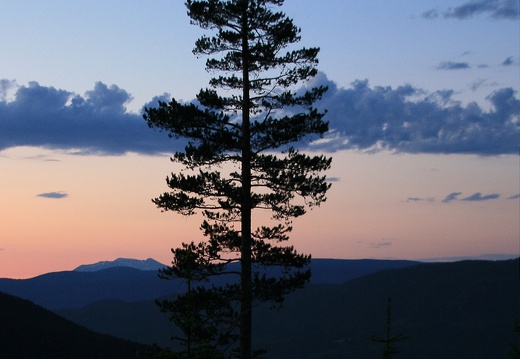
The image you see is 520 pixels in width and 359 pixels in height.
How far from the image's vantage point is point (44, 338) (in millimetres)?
113875

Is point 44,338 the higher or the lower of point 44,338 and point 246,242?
the lower

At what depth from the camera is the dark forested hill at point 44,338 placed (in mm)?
105775

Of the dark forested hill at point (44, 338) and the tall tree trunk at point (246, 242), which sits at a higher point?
the tall tree trunk at point (246, 242)

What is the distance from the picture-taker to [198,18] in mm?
34438

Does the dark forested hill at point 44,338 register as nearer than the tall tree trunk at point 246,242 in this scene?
No

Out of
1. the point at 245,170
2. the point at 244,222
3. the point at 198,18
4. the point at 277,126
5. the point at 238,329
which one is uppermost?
the point at 198,18

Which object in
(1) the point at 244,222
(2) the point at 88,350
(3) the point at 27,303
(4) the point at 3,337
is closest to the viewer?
(1) the point at 244,222

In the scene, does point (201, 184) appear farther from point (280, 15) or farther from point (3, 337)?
point (3, 337)

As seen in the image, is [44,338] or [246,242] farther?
[44,338]

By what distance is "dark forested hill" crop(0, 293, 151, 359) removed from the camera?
106 m

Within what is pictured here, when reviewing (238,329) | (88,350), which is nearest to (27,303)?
(88,350)

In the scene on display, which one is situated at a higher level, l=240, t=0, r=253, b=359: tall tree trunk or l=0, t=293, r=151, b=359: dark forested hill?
l=240, t=0, r=253, b=359: tall tree trunk

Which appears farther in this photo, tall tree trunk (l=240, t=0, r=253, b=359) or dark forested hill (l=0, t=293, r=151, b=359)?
dark forested hill (l=0, t=293, r=151, b=359)

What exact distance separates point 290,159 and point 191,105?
16.2 ft
